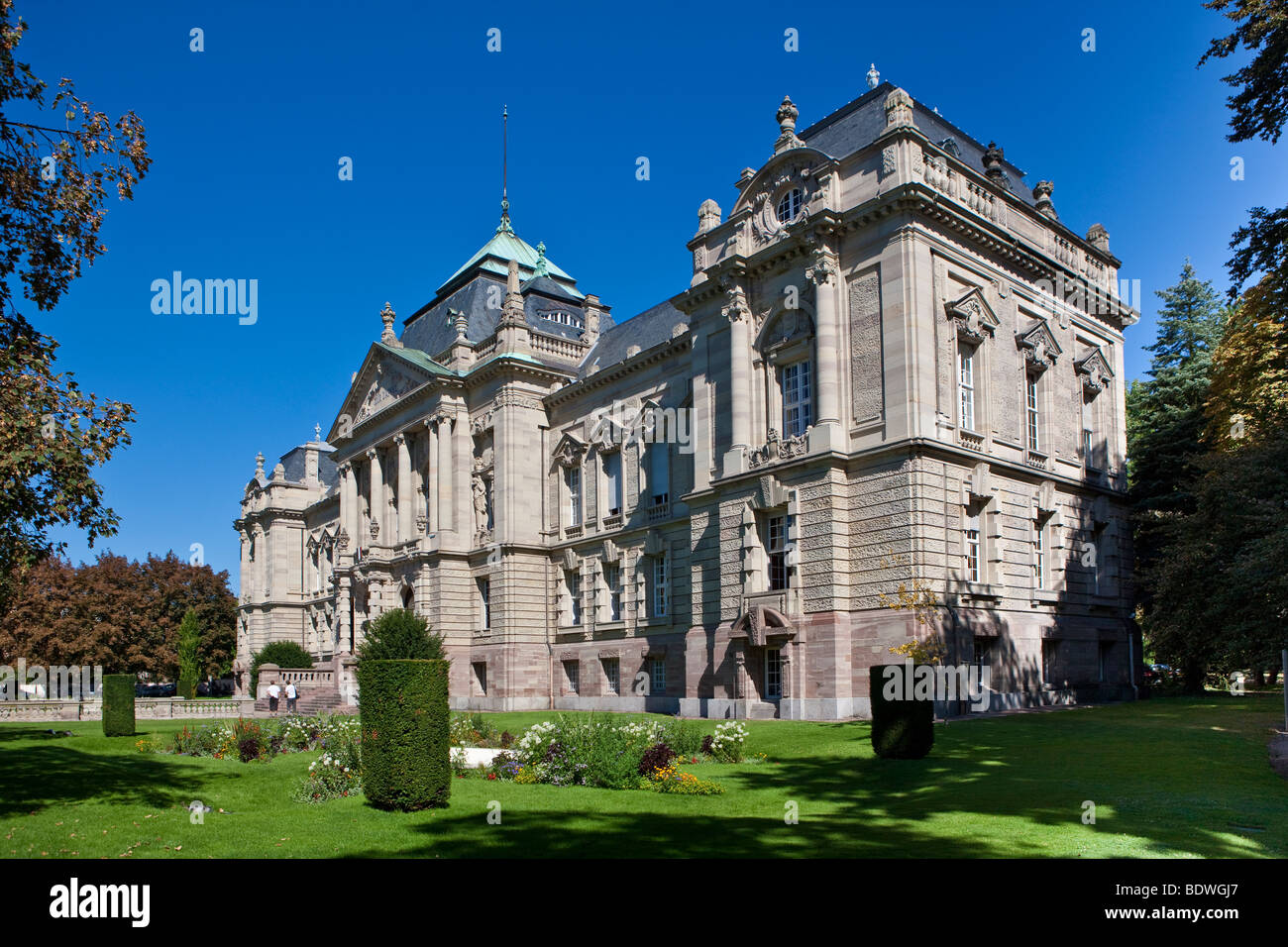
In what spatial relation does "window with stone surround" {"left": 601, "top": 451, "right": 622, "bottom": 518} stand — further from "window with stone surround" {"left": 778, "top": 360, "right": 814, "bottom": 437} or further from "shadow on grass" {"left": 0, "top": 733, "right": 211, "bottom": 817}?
"shadow on grass" {"left": 0, "top": 733, "right": 211, "bottom": 817}

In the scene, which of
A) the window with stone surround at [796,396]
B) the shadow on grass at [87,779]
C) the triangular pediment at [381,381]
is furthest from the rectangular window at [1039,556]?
the triangular pediment at [381,381]

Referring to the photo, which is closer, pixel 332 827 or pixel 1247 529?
pixel 332 827

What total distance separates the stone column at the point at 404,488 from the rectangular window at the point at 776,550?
27500mm

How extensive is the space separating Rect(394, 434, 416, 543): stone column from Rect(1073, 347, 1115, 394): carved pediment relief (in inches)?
1371

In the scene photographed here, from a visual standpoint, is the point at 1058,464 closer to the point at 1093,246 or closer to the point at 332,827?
the point at 1093,246

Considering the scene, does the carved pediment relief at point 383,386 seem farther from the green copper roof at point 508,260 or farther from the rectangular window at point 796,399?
the rectangular window at point 796,399

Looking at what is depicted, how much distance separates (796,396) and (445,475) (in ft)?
79.1

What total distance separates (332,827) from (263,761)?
1232 cm

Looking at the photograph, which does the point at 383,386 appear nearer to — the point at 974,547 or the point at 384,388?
the point at 384,388

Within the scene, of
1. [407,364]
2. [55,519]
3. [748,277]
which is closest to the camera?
[55,519]

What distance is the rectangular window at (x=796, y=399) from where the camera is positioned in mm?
33219

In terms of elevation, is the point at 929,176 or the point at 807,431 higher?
the point at 929,176
